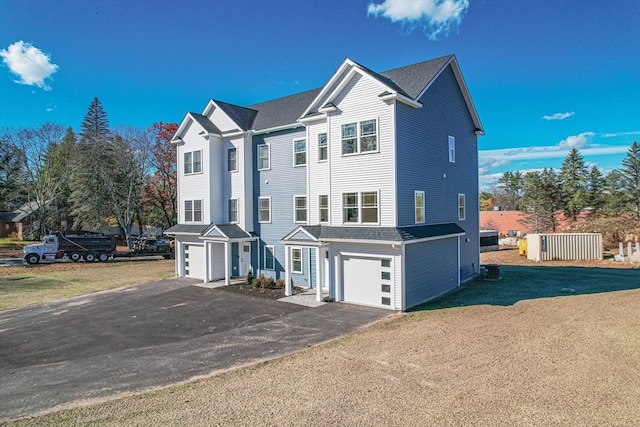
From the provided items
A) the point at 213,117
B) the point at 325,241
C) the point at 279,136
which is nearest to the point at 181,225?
the point at 213,117

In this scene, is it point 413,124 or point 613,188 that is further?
point 613,188

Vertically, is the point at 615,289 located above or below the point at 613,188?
below

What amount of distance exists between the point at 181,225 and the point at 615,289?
23.2 meters

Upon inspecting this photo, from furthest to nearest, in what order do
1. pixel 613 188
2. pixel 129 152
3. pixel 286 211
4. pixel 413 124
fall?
pixel 613 188, pixel 129 152, pixel 286 211, pixel 413 124

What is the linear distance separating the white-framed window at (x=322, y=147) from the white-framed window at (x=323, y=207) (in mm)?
1804

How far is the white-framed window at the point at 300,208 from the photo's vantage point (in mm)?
18938

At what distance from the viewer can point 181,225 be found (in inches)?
909

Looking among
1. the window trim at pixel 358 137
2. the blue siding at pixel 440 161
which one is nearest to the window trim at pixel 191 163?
the window trim at pixel 358 137

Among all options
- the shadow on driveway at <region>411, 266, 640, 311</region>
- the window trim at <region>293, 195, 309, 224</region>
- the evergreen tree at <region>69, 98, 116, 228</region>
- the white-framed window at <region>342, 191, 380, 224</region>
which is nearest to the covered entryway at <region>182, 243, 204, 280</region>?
the window trim at <region>293, 195, 309, 224</region>

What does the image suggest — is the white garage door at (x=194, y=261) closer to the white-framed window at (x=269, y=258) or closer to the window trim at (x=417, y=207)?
the white-framed window at (x=269, y=258)

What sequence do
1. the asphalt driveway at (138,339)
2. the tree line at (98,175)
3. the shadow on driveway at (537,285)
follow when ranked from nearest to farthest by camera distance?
1. the asphalt driveway at (138,339)
2. the shadow on driveway at (537,285)
3. the tree line at (98,175)

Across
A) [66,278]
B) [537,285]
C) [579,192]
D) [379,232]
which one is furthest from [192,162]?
[579,192]

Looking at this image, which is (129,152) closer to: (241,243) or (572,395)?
(241,243)

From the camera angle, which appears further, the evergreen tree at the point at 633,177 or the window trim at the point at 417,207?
the evergreen tree at the point at 633,177
